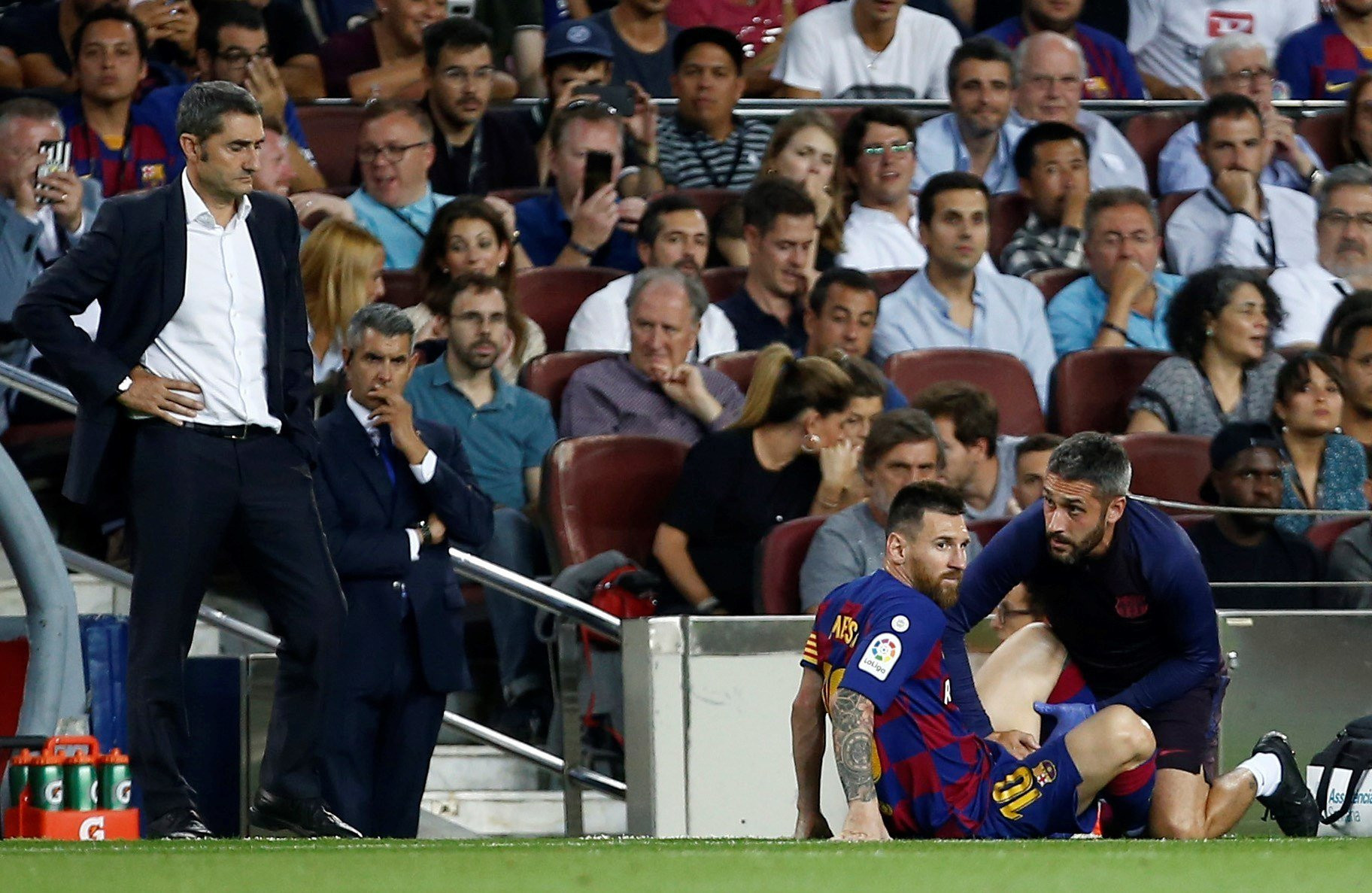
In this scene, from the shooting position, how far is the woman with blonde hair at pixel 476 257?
721cm

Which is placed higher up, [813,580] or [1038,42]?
[1038,42]

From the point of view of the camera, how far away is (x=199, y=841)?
4.13m

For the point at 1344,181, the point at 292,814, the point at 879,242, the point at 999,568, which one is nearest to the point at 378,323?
the point at 292,814

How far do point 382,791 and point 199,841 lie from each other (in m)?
1.49

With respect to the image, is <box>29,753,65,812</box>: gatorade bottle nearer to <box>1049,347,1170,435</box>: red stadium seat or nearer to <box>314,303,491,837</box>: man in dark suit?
<box>314,303,491,837</box>: man in dark suit

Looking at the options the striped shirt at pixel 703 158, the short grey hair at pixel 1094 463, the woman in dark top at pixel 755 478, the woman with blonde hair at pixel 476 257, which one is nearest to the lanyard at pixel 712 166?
the striped shirt at pixel 703 158

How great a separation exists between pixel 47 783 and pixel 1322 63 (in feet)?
25.1

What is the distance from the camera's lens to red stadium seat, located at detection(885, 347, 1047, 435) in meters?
7.29

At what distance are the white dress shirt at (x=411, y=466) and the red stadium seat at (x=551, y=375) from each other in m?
1.38

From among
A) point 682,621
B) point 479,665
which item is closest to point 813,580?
→ point 682,621

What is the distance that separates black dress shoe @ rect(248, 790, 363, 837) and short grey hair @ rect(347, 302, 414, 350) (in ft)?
4.47

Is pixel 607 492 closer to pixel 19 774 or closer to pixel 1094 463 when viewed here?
pixel 1094 463

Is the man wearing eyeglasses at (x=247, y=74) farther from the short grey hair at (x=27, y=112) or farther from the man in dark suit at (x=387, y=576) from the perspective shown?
the man in dark suit at (x=387, y=576)

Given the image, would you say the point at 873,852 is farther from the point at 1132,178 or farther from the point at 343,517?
the point at 1132,178
